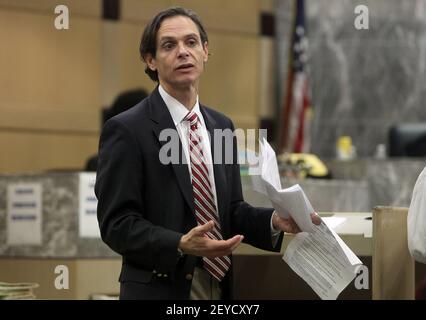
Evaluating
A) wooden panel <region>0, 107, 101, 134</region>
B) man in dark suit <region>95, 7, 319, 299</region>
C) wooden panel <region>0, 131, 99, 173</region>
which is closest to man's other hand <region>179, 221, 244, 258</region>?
man in dark suit <region>95, 7, 319, 299</region>

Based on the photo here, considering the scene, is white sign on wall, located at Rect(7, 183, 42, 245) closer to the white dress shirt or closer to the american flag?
the white dress shirt

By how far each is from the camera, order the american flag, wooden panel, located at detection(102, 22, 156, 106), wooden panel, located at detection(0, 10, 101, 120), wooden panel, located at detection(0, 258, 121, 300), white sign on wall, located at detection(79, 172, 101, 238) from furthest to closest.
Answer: the american flag < wooden panel, located at detection(102, 22, 156, 106) < wooden panel, located at detection(0, 10, 101, 120) < white sign on wall, located at detection(79, 172, 101, 238) < wooden panel, located at detection(0, 258, 121, 300)

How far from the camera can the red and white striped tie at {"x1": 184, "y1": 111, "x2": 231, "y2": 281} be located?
2.42 meters

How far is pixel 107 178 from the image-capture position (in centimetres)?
235

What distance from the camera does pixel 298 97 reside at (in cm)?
898

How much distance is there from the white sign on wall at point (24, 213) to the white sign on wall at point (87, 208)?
260 mm

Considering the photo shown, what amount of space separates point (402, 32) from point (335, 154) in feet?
4.53

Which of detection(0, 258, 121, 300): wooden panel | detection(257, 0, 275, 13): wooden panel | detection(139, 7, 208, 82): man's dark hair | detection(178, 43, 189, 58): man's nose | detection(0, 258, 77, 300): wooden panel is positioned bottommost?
detection(0, 258, 121, 300): wooden panel

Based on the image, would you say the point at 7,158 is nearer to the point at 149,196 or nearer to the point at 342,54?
the point at 342,54

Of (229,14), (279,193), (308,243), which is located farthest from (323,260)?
(229,14)

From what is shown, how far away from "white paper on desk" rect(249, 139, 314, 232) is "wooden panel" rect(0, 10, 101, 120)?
5163 millimetres

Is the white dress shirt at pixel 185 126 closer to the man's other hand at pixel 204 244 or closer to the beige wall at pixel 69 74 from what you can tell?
the man's other hand at pixel 204 244
